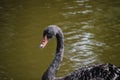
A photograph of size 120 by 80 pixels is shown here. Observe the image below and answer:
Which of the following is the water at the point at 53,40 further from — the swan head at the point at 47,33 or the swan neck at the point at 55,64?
the swan head at the point at 47,33

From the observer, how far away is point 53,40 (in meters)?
8.27

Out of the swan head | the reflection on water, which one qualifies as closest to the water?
the reflection on water

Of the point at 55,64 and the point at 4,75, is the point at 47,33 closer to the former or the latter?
the point at 55,64

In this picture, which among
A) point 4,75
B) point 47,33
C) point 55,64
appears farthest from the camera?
point 4,75

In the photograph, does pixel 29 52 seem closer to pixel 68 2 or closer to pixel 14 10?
pixel 14 10

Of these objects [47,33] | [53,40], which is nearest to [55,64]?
[47,33]

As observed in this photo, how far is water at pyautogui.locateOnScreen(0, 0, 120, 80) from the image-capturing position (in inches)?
276

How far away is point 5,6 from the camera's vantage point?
35.0 ft

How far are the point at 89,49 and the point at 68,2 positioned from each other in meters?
3.56

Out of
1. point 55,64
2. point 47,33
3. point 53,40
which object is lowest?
point 53,40

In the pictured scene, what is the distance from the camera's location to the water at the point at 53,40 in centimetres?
701

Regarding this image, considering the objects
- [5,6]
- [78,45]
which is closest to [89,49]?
[78,45]

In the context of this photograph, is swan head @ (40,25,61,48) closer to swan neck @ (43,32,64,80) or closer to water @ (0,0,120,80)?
swan neck @ (43,32,64,80)

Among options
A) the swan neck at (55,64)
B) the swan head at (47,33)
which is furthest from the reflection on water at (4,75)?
the swan head at (47,33)
